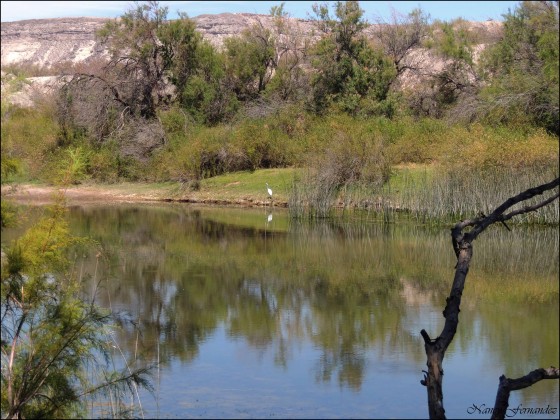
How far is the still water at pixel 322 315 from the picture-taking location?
400 inches

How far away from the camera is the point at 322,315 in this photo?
14.5m

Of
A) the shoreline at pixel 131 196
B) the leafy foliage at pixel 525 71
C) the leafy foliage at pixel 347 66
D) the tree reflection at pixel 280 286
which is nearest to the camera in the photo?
the tree reflection at pixel 280 286

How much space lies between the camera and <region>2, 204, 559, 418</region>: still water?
33.3 ft

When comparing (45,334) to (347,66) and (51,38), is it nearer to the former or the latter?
(347,66)

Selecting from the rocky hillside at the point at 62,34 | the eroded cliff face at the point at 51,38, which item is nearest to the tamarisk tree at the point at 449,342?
the rocky hillside at the point at 62,34

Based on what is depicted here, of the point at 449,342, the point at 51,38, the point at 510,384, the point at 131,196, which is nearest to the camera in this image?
the point at 510,384

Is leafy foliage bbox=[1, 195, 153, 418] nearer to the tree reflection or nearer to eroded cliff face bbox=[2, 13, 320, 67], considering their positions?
the tree reflection

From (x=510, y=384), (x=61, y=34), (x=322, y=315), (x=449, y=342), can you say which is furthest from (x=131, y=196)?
(x=61, y=34)

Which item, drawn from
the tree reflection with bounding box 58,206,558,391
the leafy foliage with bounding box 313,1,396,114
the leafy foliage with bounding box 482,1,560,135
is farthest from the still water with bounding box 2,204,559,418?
the leafy foliage with bounding box 313,1,396,114

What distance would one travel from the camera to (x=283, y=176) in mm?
34594

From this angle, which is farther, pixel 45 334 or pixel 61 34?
pixel 61 34

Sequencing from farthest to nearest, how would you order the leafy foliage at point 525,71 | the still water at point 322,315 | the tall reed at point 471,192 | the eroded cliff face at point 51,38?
1. the eroded cliff face at point 51,38
2. the leafy foliage at point 525,71
3. the tall reed at point 471,192
4. the still water at point 322,315

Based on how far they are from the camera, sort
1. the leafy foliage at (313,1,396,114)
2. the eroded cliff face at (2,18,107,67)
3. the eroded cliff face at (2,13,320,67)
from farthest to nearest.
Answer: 1. the eroded cliff face at (2,18,107,67)
2. the eroded cliff face at (2,13,320,67)
3. the leafy foliage at (313,1,396,114)
